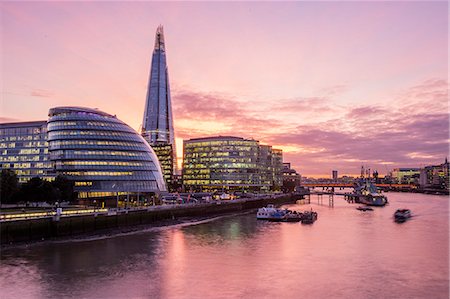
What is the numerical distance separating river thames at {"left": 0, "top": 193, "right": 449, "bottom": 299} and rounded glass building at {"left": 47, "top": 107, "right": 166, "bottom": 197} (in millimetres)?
36603

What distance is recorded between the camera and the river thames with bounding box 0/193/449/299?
33.0 metres

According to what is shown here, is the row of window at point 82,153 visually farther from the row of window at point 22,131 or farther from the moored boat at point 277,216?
the moored boat at point 277,216

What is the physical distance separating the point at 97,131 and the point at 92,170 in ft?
31.4

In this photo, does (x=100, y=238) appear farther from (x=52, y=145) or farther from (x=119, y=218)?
(x=52, y=145)

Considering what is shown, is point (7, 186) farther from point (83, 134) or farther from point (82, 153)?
point (83, 134)

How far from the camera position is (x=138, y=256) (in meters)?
45.6

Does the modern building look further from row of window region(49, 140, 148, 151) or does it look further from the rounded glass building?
row of window region(49, 140, 148, 151)

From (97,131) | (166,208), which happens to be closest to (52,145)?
(97,131)

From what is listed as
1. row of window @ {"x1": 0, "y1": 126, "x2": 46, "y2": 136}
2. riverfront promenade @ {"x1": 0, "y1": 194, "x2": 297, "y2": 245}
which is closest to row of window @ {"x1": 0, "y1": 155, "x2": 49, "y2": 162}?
row of window @ {"x1": 0, "y1": 126, "x2": 46, "y2": 136}

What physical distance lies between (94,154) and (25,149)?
87.6 ft

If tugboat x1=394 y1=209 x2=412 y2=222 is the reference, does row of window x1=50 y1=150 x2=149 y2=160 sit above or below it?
above

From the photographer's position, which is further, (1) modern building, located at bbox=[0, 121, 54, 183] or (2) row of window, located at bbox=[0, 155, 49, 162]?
(2) row of window, located at bbox=[0, 155, 49, 162]

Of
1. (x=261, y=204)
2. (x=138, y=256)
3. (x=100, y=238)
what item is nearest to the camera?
(x=138, y=256)

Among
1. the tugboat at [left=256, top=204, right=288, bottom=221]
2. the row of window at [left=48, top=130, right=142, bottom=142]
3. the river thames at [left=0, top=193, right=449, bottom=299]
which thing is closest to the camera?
the river thames at [left=0, top=193, right=449, bottom=299]
